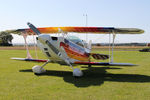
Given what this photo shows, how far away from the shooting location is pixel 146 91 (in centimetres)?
552

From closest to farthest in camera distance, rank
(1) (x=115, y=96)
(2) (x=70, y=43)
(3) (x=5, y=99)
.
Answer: (3) (x=5, y=99) < (1) (x=115, y=96) < (2) (x=70, y=43)

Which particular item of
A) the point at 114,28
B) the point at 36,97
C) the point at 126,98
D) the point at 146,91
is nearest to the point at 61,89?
the point at 36,97

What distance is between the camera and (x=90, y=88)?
586 cm

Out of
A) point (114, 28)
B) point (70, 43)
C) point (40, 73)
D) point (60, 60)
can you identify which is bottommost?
point (40, 73)

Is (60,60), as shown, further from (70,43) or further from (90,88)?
(90,88)

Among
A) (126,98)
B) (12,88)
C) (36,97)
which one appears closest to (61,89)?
(36,97)

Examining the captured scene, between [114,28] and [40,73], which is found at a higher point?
[114,28]

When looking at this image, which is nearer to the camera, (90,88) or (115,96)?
(115,96)

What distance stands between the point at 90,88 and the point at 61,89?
1028 mm

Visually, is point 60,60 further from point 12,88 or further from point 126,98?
point 126,98

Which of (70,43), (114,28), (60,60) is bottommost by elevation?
(60,60)

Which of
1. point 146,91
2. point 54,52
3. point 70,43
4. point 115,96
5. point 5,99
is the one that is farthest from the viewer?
point 70,43

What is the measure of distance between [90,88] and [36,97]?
6.47 ft

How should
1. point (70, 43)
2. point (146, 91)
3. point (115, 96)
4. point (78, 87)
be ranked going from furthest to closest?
point (70, 43)
point (78, 87)
point (146, 91)
point (115, 96)
